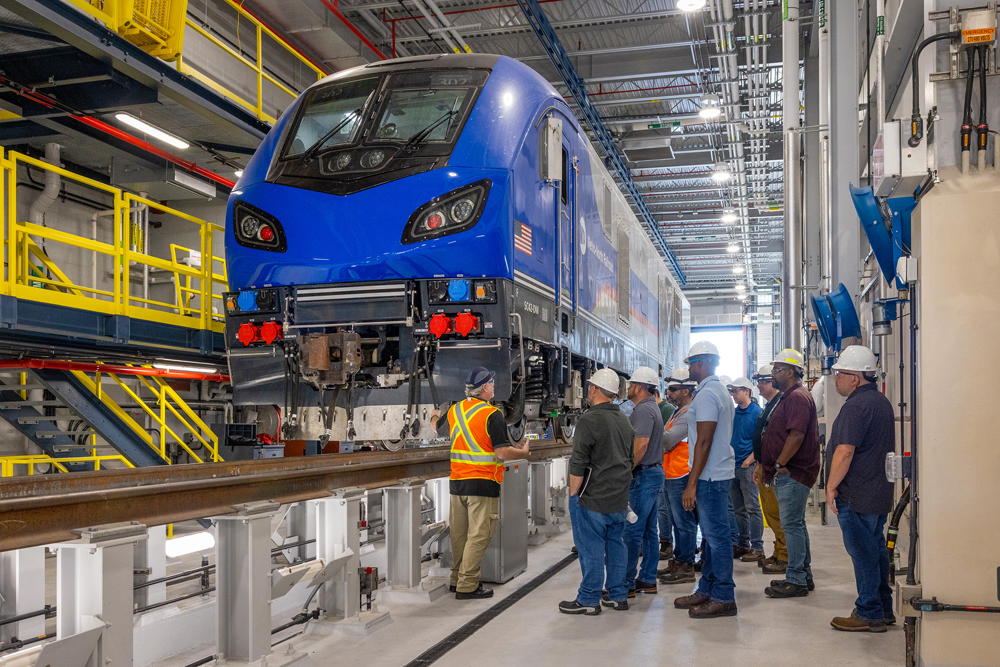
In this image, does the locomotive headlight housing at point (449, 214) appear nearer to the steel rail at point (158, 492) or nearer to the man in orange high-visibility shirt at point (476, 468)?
the man in orange high-visibility shirt at point (476, 468)

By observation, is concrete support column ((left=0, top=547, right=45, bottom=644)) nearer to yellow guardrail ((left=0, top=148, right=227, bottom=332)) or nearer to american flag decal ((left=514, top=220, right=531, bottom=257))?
american flag decal ((left=514, top=220, right=531, bottom=257))

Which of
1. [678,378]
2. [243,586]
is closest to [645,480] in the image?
[678,378]

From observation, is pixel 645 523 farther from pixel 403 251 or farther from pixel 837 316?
pixel 837 316

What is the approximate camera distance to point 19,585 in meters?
4.16

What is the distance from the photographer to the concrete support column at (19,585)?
4148 millimetres

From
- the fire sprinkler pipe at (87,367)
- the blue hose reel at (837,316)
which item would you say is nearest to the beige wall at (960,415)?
the blue hose reel at (837,316)

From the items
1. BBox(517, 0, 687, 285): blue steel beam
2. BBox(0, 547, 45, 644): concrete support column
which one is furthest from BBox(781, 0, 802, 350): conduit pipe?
BBox(0, 547, 45, 644): concrete support column

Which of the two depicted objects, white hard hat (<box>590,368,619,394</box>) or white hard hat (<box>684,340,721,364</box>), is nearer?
white hard hat (<box>590,368,619,394</box>)

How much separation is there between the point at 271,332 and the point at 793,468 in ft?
12.9

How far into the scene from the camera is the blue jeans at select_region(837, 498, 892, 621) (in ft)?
16.5

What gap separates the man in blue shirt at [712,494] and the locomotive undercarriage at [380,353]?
1.36m

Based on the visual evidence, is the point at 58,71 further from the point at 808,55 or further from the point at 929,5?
the point at 808,55

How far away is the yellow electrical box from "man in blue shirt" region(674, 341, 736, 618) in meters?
6.13

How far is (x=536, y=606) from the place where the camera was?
5711mm
